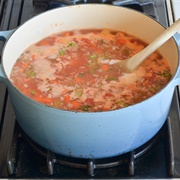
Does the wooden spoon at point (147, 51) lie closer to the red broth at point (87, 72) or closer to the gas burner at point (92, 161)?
the red broth at point (87, 72)

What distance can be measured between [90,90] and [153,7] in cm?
41

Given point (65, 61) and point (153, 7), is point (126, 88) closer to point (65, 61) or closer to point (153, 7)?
point (65, 61)

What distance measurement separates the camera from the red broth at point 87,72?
34.8 inches

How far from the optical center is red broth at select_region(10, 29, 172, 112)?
88 centimetres

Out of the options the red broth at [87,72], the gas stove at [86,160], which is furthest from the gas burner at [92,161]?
the red broth at [87,72]

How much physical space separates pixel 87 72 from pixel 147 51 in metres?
0.15

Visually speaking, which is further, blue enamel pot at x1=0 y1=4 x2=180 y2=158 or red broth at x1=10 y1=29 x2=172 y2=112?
red broth at x1=10 y1=29 x2=172 y2=112

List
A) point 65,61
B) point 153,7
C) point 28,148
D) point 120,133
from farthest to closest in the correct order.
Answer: point 153,7
point 65,61
point 28,148
point 120,133

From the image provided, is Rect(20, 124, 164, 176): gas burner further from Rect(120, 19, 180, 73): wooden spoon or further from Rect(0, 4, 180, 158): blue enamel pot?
Rect(120, 19, 180, 73): wooden spoon

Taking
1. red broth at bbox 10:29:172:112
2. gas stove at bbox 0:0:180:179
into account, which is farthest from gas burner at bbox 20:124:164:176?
red broth at bbox 10:29:172:112

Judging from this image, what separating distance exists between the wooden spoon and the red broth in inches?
0.7

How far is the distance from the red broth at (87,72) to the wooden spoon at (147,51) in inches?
0.7

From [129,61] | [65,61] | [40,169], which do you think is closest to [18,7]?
[65,61]

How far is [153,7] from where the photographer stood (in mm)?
1184
